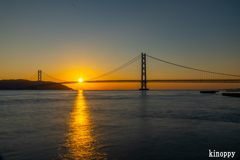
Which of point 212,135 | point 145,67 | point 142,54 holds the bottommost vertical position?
point 212,135

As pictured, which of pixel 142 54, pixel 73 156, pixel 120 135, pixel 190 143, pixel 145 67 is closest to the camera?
pixel 73 156

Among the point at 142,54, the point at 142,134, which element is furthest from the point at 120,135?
the point at 142,54

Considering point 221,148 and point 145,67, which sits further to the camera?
point 145,67

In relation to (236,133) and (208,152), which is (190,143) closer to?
(208,152)

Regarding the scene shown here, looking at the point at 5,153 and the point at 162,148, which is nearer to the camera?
the point at 5,153

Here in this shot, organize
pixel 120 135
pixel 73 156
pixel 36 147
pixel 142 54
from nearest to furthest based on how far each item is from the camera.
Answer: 1. pixel 73 156
2. pixel 36 147
3. pixel 120 135
4. pixel 142 54

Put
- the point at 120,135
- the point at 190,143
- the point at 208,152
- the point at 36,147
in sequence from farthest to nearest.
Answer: the point at 120,135 → the point at 190,143 → the point at 36,147 → the point at 208,152

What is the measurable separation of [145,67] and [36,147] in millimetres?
91868

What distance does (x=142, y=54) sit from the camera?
10325 cm

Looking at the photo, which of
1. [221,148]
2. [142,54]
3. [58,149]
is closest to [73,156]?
[58,149]

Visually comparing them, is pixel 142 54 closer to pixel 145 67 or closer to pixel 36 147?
pixel 145 67

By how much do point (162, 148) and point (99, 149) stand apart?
1681 mm

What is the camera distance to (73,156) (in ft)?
15.9

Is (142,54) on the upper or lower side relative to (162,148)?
upper
